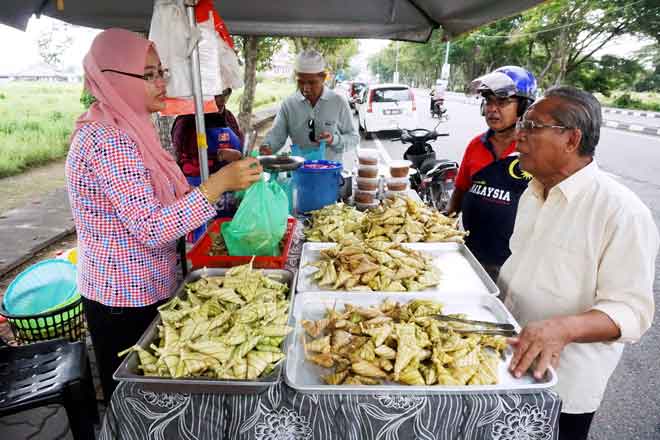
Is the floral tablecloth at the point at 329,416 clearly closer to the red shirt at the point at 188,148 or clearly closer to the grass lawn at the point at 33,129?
the red shirt at the point at 188,148

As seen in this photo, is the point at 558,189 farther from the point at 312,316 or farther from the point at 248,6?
the point at 248,6

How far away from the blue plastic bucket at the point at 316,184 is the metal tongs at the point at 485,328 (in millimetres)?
1463

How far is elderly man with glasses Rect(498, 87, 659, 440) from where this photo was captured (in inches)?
50.8

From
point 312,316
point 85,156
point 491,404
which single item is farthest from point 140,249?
point 491,404

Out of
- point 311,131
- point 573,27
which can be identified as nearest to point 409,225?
point 311,131

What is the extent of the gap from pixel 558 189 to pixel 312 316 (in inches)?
43.5

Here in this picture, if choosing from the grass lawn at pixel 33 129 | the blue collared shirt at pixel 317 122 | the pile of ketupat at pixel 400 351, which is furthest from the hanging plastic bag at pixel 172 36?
the grass lawn at pixel 33 129

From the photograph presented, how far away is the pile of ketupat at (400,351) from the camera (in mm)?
1168

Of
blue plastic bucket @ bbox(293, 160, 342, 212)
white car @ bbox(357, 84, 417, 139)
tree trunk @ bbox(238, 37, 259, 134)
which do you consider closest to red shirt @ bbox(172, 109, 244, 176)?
blue plastic bucket @ bbox(293, 160, 342, 212)

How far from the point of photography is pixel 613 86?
30125 mm

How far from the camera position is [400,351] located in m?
1.21

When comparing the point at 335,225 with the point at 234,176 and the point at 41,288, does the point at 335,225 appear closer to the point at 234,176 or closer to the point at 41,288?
the point at 234,176

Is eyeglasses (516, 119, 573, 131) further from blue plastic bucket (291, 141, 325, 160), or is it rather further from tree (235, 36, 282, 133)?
tree (235, 36, 282, 133)

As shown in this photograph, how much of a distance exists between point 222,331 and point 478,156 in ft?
6.41
